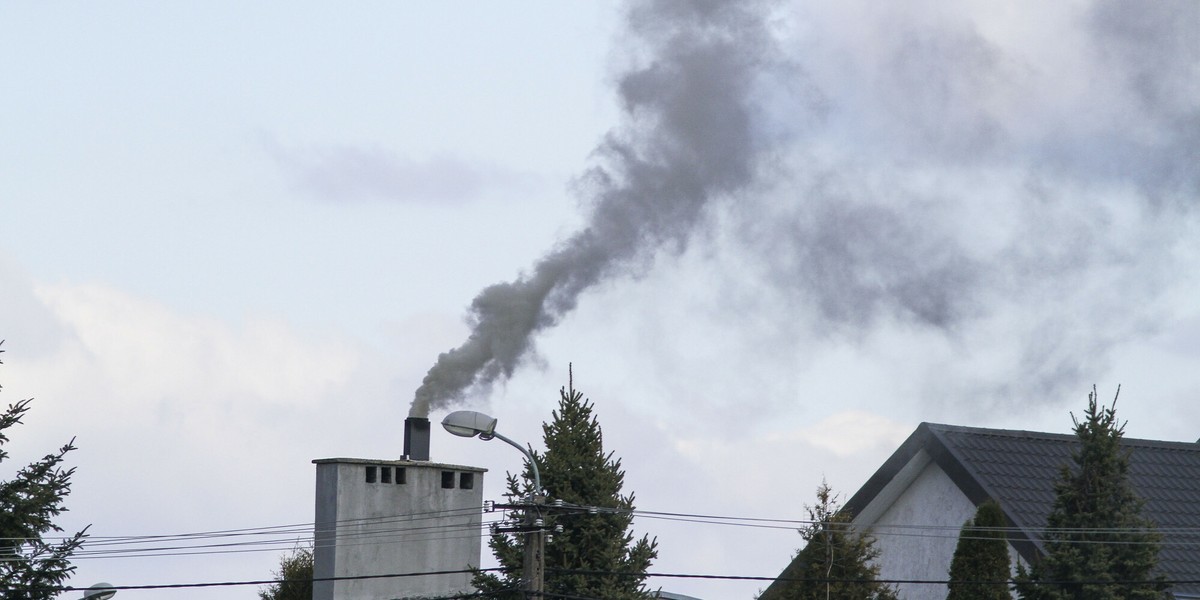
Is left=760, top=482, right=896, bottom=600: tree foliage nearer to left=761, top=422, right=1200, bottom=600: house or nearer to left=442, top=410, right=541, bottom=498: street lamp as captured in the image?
left=761, top=422, right=1200, bottom=600: house

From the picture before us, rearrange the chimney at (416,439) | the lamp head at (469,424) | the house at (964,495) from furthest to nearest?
the chimney at (416,439) < the house at (964,495) < the lamp head at (469,424)

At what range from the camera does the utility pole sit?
74.6 feet

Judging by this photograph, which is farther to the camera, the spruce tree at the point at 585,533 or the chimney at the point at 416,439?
the chimney at the point at 416,439

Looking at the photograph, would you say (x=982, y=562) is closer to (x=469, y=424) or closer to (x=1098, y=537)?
(x=1098, y=537)

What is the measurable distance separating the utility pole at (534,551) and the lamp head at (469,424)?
1731 millimetres

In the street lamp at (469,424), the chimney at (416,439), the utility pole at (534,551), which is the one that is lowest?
the utility pole at (534,551)

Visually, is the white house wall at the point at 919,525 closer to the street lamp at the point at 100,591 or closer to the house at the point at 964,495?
the house at the point at 964,495

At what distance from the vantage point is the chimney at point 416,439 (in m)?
32.5

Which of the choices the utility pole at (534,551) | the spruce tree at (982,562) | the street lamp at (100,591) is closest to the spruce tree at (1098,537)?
the spruce tree at (982,562)

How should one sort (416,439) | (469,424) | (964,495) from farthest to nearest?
(416,439) < (964,495) < (469,424)

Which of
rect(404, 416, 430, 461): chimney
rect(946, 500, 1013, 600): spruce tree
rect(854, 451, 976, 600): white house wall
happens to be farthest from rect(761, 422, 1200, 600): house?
rect(404, 416, 430, 461): chimney

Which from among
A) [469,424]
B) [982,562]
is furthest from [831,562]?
[469,424]

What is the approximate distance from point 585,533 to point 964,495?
26.8ft

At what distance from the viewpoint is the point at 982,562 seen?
88.1 feet
